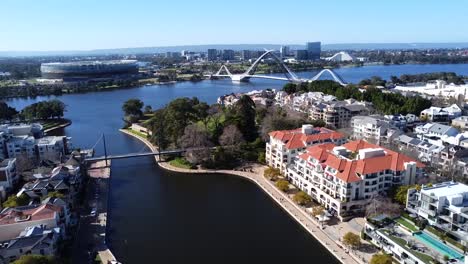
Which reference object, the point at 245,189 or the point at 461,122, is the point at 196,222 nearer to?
the point at 245,189

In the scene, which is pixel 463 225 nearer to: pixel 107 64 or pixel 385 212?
pixel 385 212


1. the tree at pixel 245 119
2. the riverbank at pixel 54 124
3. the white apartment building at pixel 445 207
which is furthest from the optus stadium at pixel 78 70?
the white apartment building at pixel 445 207

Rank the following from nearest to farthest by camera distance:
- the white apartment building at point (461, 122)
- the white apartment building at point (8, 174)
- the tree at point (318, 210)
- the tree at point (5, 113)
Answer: the tree at point (318, 210), the white apartment building at point (8, 174), the white apartment building at point (461, 122), the tree at point (5, 113)

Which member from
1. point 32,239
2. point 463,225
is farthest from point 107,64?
point 463,225

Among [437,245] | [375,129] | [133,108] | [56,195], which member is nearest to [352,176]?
[437,245]

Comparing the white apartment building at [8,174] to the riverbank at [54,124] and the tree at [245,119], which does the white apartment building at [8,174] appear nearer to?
the tree at [245,119]

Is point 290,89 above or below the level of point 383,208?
above

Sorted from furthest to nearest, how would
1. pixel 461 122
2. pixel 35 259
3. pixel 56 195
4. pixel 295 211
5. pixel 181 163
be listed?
pixel 461 122
pixel 181 163
pixel 295 211
pixel 56 195
pixel 35 259
